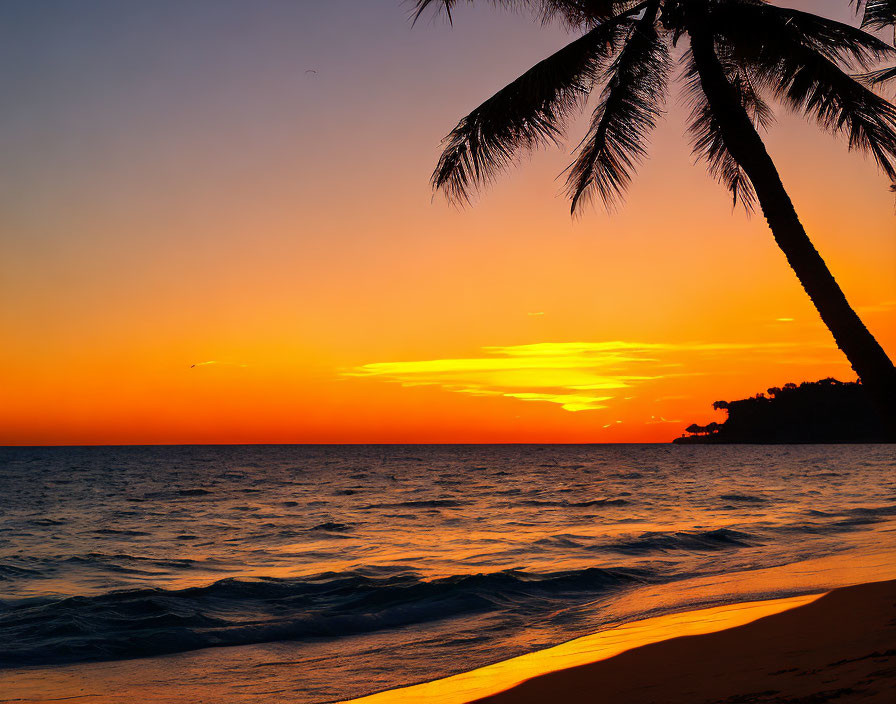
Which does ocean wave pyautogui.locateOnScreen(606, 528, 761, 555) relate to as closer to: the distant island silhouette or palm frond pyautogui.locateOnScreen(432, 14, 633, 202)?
palm frond pyautogui.locateOnScreen(432, 14, 633, 202)

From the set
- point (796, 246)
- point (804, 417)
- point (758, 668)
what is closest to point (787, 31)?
point (796, 246)

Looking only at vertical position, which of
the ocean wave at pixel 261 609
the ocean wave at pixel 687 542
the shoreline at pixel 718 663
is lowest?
the ocean wave at pixel 687 542

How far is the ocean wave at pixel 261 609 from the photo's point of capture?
10.3m

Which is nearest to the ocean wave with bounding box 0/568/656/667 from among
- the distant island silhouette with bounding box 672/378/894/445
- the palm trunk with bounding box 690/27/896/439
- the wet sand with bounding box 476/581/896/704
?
the wet sand with bounding box 476/581/896/704

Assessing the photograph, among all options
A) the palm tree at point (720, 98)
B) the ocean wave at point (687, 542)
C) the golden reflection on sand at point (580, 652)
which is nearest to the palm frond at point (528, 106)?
the palm tree at point (720, 98)

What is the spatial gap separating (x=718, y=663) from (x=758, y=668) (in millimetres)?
559

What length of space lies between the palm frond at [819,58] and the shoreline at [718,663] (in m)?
4.99

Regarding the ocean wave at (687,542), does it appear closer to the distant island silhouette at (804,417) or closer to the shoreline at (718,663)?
the shoreline at (718,663)

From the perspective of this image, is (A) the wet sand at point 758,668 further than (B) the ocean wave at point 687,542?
No

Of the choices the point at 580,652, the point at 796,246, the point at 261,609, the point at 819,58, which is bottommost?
the point at 261,609

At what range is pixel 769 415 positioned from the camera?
583 ft

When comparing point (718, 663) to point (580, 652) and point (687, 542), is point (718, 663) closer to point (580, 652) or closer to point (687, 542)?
point (580, 652)

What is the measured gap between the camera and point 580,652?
8.06 metres

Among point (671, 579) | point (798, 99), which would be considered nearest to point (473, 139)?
point (798, 99)
